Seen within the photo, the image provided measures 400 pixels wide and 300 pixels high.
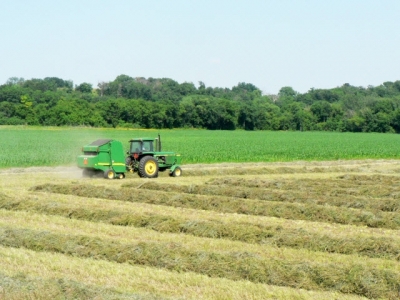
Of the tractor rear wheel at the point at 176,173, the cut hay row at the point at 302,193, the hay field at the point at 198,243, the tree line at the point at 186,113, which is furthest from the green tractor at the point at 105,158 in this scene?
the tree line at the point at 186,113

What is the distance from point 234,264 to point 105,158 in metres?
13.8

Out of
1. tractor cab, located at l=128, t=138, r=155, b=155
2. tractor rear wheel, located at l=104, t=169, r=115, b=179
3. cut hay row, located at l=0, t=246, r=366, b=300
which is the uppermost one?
tractor cab, located at l=128, t=138, r=155, b=155

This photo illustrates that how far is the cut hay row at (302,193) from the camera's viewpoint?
1619 cm

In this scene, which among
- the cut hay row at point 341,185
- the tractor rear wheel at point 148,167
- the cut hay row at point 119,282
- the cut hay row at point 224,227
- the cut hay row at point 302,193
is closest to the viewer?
the cut hay row at point 119,282

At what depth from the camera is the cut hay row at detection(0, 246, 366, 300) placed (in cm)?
790

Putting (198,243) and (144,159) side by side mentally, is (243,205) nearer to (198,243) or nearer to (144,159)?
(198,243)

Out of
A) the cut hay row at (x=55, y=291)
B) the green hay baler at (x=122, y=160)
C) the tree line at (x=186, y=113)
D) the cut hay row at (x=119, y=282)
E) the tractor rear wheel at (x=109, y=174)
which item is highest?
the tree line at (x=186, y=113)

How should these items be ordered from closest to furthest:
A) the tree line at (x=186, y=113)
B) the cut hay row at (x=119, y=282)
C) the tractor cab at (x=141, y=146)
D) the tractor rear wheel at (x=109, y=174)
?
the cut hay row at (x=119, y=282) → the tractor rear wheel at (x=109, y=174) → the tractor cab at (x=141, y=146) → the tree line at (x=186, y=113)

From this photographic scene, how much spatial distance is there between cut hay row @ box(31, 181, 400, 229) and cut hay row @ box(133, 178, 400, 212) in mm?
628

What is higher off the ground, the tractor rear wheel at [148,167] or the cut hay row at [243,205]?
the tractor rear wheel at [148,167]

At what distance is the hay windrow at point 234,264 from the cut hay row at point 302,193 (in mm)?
6653

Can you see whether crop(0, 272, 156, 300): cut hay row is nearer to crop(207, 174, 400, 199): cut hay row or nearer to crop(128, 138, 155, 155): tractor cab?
crop(207, 174, 400, 199): cut hay row

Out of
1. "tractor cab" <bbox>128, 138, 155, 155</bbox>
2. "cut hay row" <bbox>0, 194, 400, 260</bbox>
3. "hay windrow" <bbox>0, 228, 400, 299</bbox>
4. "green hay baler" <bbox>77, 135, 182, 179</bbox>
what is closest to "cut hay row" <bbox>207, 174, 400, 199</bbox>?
"green hay baler" <bbox>77, 135, 182, 179</bbox>

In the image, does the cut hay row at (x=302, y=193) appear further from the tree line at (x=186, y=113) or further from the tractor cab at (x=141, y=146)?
the tree line at (x=186, y=113)
